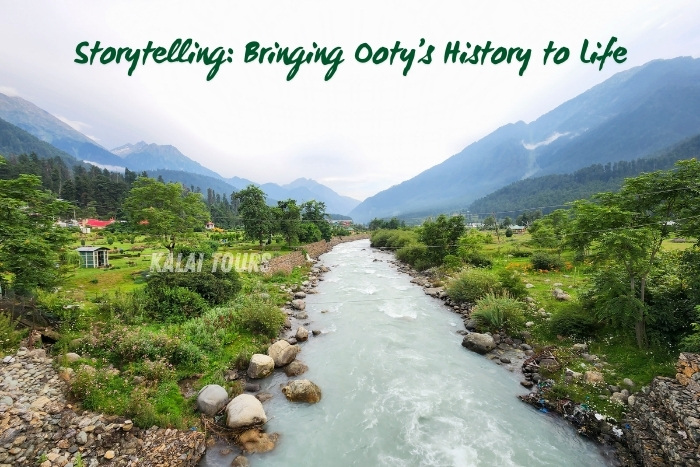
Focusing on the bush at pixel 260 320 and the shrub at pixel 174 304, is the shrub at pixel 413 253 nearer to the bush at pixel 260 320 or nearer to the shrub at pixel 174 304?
the bush at pixel 260 320

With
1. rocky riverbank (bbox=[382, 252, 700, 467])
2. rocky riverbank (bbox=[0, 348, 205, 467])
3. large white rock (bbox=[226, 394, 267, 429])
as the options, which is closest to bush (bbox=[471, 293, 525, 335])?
rocky riverbank (bbox=[382, 252, 700, 467])

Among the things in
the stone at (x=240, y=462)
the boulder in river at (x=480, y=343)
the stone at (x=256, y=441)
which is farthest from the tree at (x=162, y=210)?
the boulder in river at (x=480, y=343)

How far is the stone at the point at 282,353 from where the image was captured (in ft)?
43.5

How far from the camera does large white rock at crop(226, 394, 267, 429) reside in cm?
931

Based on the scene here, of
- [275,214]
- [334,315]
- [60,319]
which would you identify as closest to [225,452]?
[60,319]

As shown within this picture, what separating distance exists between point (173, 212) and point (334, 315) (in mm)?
14934

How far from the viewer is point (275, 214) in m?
44.7

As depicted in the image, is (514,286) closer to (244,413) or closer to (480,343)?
(480,343)

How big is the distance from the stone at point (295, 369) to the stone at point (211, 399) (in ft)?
9.34

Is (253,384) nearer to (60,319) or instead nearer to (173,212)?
(60,319)

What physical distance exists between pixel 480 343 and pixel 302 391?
8.59 meters

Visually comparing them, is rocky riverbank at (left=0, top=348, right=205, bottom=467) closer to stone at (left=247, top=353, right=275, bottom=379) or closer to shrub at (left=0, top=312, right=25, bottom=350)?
shrub at (left=0, top=312, right=25, bottom=350)

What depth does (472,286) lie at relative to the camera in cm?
2056

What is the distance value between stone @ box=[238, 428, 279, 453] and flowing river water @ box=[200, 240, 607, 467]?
0.67 ft
